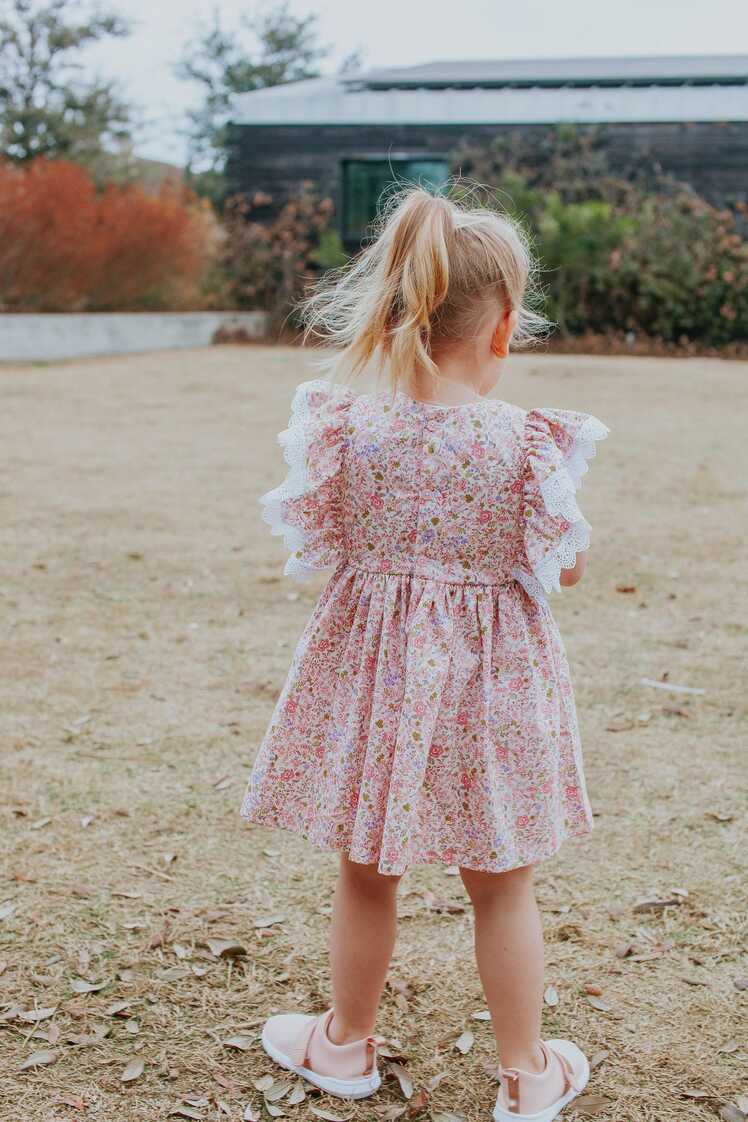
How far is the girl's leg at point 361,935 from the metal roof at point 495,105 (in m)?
15.7

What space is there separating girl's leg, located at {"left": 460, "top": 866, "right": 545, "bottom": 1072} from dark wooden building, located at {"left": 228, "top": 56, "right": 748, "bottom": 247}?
15170 millimetres

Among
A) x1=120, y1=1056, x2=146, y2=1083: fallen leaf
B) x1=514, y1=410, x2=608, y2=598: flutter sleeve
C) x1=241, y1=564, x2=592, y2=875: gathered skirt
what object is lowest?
x1=120, y1=1056, x2=146, y2=1083: fallen leaf

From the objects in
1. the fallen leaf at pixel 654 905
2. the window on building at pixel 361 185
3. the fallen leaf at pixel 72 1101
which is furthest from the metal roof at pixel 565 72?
the fallen leaf at pixel 72 1101

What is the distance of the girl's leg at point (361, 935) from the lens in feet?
6.02

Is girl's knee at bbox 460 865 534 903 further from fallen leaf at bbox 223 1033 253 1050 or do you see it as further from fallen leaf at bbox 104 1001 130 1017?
fallen leaf at bbox 104 1001 130 1017

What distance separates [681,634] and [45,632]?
2.26 meters

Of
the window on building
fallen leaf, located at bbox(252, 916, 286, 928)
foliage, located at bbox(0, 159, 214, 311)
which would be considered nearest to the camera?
fallen leaf, located at bbox(252, 916, 286, 928)

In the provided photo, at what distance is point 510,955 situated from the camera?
70.0 inches

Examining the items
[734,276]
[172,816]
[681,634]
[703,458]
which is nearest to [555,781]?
[172,816]

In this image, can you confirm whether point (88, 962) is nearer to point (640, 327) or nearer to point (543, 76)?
point (640, 327)

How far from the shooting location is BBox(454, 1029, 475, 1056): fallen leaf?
2.02 m

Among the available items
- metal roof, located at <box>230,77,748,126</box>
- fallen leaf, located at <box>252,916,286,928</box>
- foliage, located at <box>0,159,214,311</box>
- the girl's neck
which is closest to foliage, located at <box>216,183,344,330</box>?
foliage, located at <box>0,159,214,311</box>

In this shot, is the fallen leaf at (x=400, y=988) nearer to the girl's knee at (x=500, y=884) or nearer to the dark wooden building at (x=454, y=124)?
the girl's knee at (x=500, y=884)


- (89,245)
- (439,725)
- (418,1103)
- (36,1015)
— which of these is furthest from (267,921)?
(89,245)
